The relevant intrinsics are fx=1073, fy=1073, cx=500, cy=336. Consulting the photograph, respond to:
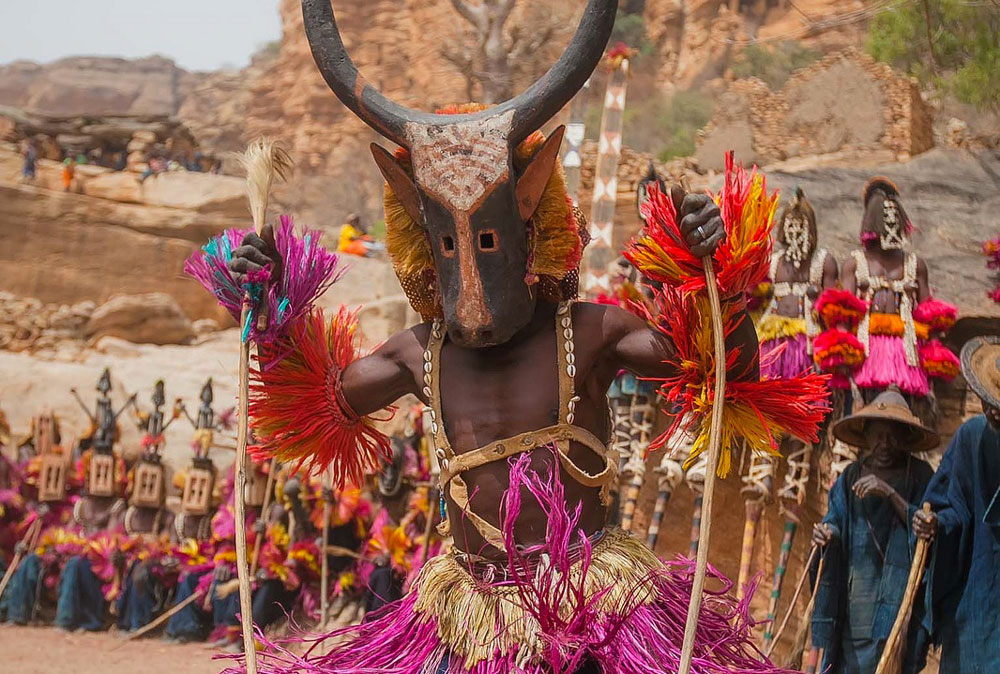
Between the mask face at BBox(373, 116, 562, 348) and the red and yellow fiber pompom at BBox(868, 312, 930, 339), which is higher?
the mask face at BBox(373, 116, 562, 348)

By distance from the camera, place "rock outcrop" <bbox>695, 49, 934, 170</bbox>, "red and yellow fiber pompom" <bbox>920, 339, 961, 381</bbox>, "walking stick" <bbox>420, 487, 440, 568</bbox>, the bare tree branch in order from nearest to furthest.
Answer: "red and yellow fiber pompom" <bbox>920, 339, 961, 381</bbox> → "walking stick" <bbox>420, 487, 440, 568</bbox> → "rock outcrop" <bbox>695, 49, 934, 170</bbox> → the bare tree branch

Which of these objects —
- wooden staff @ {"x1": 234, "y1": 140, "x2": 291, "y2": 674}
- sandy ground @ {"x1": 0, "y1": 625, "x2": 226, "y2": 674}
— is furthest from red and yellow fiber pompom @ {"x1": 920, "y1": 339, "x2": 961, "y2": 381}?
sandy ground @ {"x1": 0, "y1": 625, "x2": 226, "y2": 674}

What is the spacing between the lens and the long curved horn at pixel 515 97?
2805 mm

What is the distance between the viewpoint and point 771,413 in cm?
293

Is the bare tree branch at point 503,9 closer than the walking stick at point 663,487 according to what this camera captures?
No

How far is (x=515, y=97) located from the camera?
290 cm

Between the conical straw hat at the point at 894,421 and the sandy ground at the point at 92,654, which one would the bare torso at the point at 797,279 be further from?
the sandy ground at the point at 92,654

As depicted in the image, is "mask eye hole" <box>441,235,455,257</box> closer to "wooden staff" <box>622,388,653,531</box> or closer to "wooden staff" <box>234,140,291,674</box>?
"wooden staff" <box>234,140,291,674</box>

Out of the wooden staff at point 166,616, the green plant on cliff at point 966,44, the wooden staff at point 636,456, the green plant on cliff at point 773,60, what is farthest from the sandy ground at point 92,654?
the green plant on cliff at point 773,60

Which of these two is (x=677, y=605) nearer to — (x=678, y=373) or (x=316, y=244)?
(x=678, y=373)

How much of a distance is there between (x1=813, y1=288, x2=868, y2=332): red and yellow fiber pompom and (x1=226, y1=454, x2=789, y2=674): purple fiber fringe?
2.65m

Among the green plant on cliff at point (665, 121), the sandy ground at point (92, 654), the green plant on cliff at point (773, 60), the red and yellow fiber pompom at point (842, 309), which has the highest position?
the green plant on cliff at point (773, 60)

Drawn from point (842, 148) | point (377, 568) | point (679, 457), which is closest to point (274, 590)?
point (377, 568)

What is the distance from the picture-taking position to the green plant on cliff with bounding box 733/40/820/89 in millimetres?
29953
